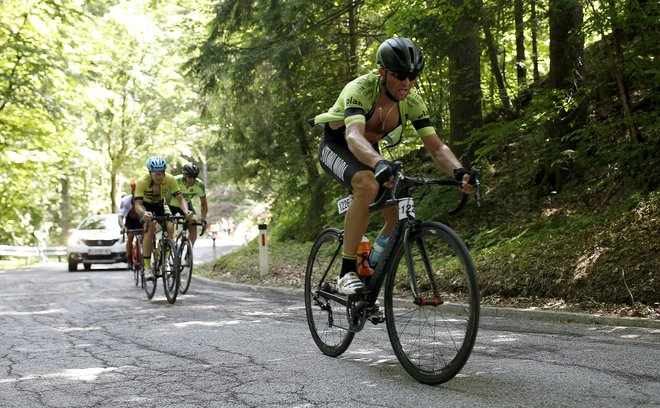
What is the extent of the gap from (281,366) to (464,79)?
9307 mm

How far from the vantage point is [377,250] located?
5398mm

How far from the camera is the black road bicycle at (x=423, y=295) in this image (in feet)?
15.0

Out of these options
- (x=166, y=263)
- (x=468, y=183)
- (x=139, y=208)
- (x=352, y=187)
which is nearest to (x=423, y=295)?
(x=468, y=183)

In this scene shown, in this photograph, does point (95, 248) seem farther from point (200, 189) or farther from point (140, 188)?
point (140, 188)

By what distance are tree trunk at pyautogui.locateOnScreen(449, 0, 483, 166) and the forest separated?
0.04m

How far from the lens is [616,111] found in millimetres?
13141

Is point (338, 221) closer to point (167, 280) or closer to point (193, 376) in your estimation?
point (167, 280)

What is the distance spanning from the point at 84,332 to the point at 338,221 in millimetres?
9115

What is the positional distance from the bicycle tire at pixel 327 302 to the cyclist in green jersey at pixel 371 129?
424mm

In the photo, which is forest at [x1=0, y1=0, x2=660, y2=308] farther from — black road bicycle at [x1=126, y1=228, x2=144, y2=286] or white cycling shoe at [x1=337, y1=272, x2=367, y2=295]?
black road bicycle at [x1=126, y1=228, x2=144, y2=286]

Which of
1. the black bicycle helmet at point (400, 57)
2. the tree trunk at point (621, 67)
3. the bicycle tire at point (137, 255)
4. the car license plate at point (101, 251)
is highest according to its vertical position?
the tree trunk at point (621, 67)

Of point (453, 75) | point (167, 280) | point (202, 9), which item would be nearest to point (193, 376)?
point (167, 280)

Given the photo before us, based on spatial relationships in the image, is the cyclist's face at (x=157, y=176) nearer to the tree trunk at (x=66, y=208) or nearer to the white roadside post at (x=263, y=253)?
the white roadside post at (x=263, y=253)

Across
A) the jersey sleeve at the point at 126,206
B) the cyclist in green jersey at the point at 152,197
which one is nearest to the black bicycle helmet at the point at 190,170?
the cyclist in green jersey at the point at 152,197
